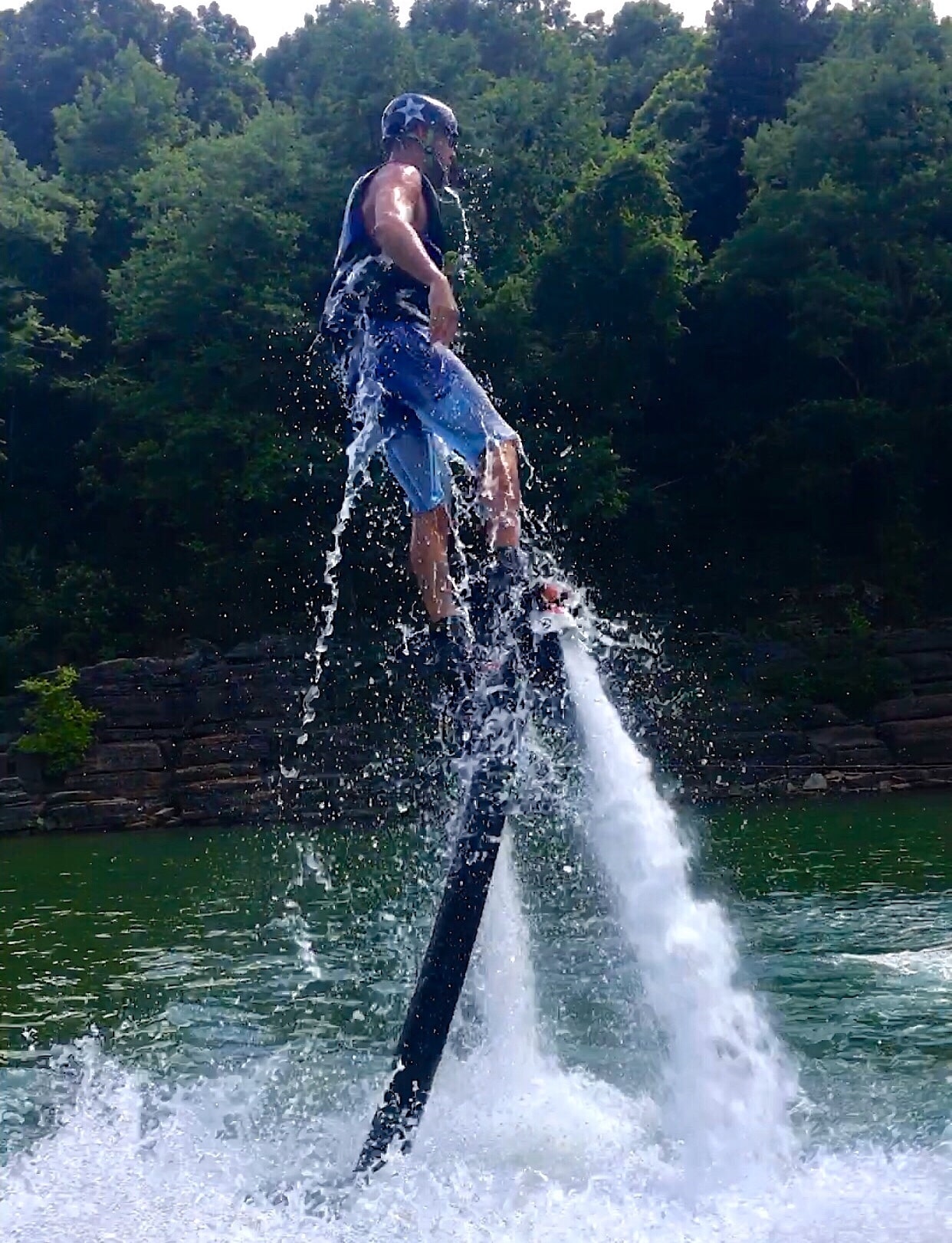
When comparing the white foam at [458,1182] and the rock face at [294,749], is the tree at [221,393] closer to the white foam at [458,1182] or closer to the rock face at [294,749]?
the rock face at [294,749]

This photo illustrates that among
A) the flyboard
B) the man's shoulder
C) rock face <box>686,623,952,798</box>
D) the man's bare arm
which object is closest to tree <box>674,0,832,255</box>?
rock face <box>686,623,952,798</box>

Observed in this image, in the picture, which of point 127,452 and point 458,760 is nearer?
point 458,760

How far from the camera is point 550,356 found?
23203 mm

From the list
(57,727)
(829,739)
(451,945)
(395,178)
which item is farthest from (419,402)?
(57,727)

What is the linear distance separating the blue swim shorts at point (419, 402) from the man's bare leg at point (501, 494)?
0.04m

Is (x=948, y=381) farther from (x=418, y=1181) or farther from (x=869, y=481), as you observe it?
(x=418, y=1181)

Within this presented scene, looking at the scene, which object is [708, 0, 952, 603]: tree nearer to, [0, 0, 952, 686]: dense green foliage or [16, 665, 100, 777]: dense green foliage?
[0, 0, 952, 686]: dense green foliage

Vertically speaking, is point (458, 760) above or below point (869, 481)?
below

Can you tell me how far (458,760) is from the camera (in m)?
Answer: 4.59

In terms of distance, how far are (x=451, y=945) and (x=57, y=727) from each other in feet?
53.6

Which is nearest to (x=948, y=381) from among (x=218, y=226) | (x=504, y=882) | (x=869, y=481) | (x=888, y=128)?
(x=869, y=481)

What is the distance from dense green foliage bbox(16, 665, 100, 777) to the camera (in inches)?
775

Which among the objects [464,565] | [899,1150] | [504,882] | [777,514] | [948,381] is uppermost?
[948,381]

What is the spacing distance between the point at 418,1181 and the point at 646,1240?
0.73 metres
